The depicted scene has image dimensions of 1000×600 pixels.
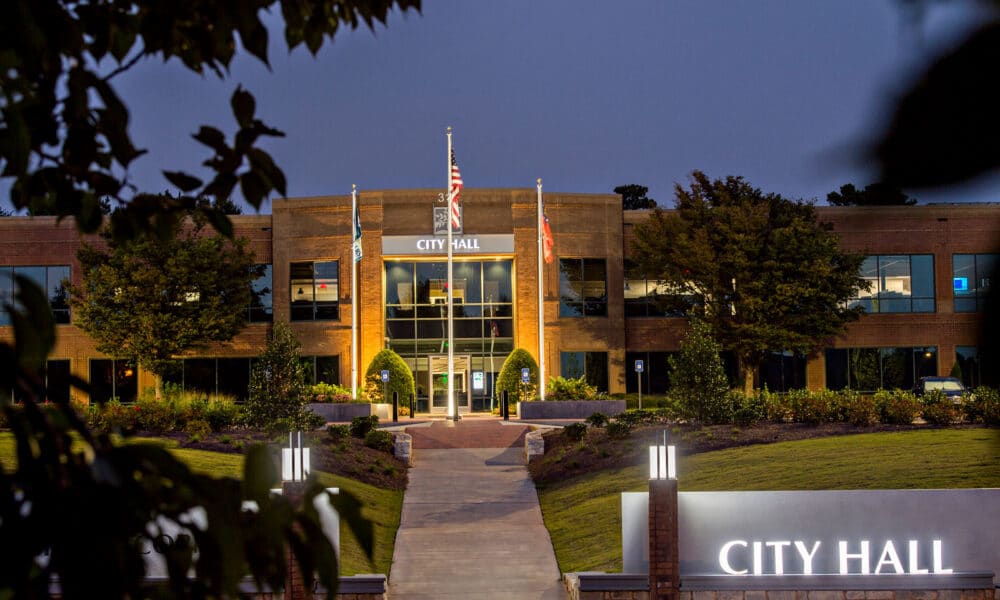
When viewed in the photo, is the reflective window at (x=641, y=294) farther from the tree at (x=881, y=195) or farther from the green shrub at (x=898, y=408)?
the tree at (x=881, y=195)

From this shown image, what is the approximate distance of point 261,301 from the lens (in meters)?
45.7

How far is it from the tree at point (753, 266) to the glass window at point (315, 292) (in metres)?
13.1

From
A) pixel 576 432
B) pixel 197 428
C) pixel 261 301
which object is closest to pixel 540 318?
pixel 261 301

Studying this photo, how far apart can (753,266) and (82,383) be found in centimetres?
3780

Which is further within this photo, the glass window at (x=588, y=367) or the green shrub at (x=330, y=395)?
the glass window at (x=588, y=367)

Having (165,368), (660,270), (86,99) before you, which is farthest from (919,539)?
(165,368)

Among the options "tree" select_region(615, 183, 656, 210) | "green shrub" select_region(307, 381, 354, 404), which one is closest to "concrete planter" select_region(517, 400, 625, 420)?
"green shrub" select_region(307, 381, 354, 404)

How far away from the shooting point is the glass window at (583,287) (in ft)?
145

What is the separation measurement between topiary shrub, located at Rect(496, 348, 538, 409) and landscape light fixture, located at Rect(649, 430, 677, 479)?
27414mm

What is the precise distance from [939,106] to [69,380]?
162 centimetres

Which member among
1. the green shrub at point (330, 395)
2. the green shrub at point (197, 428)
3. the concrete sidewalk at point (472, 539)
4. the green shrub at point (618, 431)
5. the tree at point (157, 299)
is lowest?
the concrete sidewalk at point (472, 539)

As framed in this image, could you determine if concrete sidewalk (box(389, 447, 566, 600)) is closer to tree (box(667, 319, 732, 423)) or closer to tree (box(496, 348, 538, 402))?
tree (box(667, 319, 732, 423))

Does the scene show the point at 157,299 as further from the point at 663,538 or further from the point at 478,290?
the point at 663,538

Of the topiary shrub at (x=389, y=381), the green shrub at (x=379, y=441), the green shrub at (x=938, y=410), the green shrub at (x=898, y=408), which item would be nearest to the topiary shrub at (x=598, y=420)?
the green shrub at (x=379, y=441)
